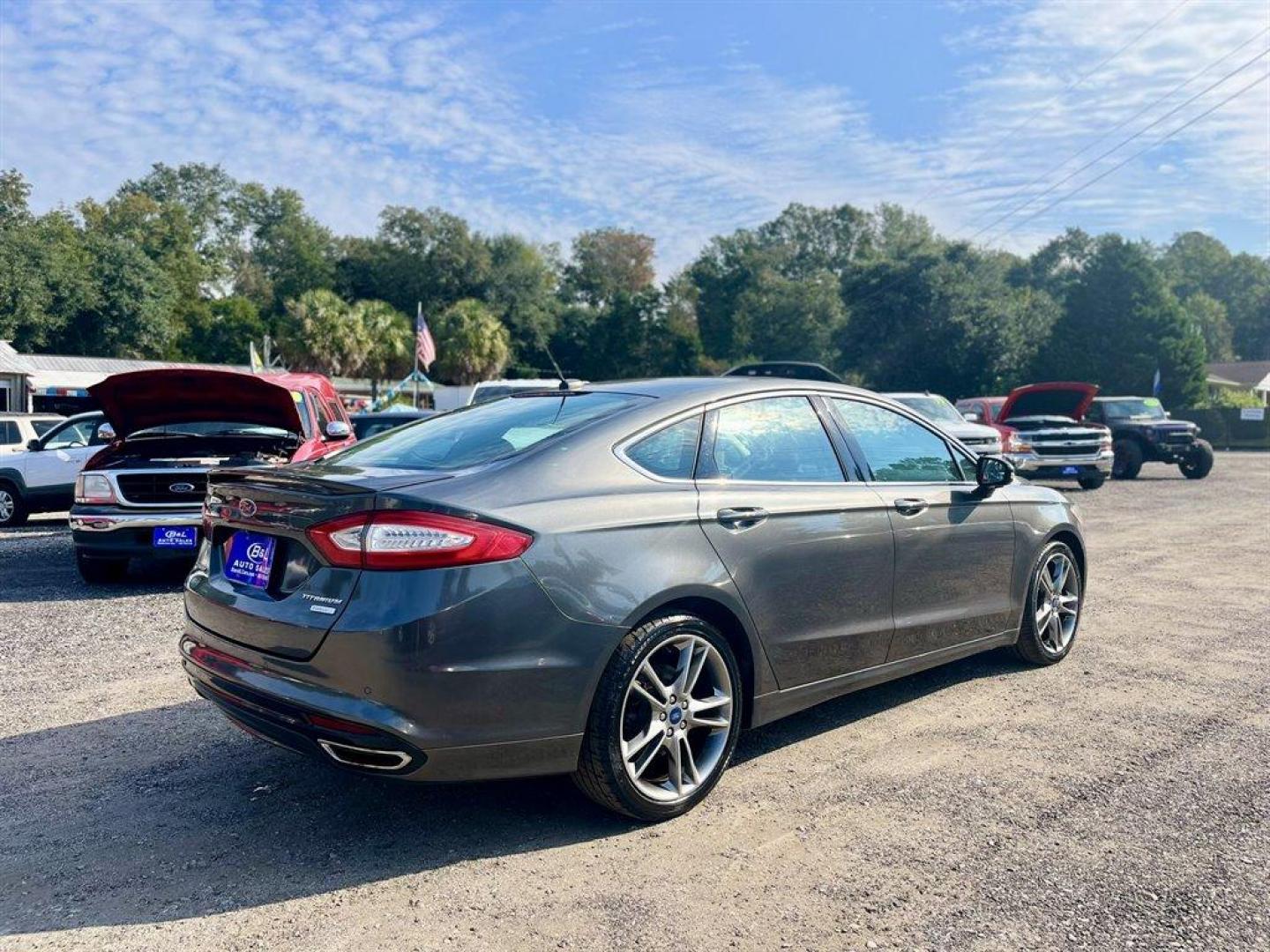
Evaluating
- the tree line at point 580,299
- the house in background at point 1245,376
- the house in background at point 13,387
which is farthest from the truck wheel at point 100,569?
the house in background at point 1245,376

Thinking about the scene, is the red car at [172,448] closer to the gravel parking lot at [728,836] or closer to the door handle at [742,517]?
the gravel parking lot at [728,836]

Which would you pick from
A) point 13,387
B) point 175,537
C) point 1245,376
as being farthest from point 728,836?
point 1245,376

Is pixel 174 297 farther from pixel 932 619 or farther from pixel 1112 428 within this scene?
pixel 932 619

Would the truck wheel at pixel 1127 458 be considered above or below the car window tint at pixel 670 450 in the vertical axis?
below

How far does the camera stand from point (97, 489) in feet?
25.7

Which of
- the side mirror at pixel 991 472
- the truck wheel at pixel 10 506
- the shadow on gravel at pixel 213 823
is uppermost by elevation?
the side mirror at pixel 991 472

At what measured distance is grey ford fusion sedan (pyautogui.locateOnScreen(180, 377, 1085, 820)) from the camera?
310 centimetres

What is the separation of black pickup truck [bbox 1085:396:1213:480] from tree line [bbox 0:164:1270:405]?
13.7 meters

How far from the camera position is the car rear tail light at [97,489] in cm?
782

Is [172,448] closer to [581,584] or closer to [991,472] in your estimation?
[581,584]

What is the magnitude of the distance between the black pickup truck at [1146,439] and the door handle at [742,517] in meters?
19.2

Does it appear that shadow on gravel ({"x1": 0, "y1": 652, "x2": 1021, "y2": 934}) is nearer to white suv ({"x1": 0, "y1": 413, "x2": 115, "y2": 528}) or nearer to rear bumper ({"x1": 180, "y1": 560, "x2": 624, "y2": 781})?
rear bumper ({"x1": 180, "y1": 560, "x2": 624, "y2": 781})

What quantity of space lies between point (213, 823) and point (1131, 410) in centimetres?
2192

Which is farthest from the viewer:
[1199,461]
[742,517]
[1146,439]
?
[1199,461]
